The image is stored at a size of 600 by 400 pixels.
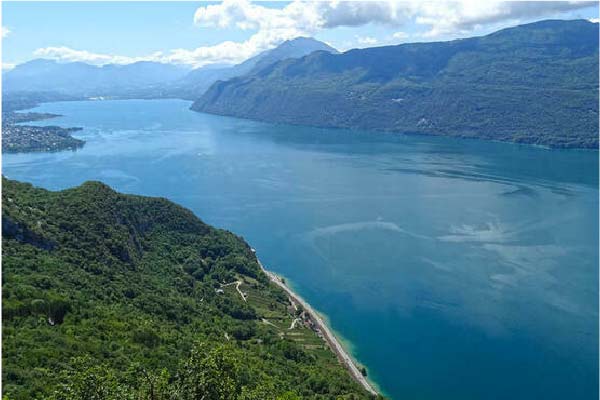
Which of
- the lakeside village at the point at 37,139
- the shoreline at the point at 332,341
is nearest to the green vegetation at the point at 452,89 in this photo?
the lakeside village at the point at 37,139

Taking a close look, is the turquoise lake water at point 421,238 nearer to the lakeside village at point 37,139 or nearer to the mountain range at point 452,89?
the lakeside village at point 37,139

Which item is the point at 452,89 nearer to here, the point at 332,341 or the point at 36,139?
the point at 36,139

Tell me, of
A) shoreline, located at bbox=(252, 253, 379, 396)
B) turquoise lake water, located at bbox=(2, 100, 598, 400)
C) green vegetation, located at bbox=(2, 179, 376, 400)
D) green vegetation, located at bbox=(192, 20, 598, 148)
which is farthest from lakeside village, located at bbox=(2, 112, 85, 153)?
shoreline, located at bbox=(252, 253, 379, 396)

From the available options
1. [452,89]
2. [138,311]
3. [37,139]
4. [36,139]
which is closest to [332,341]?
[138,311]

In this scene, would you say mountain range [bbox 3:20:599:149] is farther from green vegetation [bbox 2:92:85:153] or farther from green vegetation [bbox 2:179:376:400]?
green vegetation [bbox 2:179:376:400]

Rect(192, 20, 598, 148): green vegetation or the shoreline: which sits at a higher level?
Rect(192, 20, 598, 148): green vegetation

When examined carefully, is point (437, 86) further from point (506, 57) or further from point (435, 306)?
point (435, 306)

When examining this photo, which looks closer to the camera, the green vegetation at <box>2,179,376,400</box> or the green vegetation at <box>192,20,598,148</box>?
the green vegetation at <box>2,179,376,400</box>
